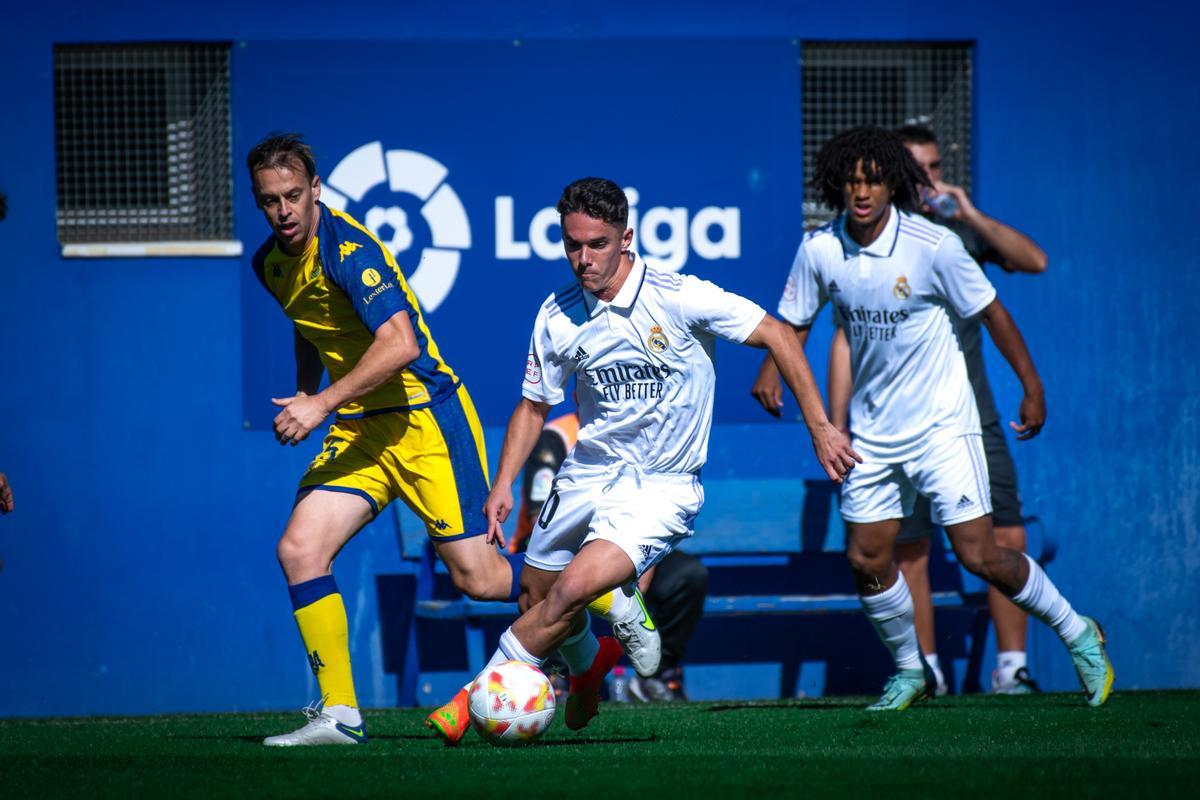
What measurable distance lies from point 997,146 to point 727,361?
1720 mm

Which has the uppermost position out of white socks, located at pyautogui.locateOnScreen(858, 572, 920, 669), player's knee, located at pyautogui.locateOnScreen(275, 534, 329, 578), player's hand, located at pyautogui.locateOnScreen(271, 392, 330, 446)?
player's hand, located at pyautogui.locateOnScreen(271, 392, 330, 446)

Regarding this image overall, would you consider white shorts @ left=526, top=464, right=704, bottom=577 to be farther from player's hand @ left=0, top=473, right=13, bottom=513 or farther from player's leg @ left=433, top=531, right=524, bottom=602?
player's hand @ left=0, top=473, right=13, bottom=513

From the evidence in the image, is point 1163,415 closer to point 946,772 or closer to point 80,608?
point 946,772

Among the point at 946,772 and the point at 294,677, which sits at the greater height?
the point at 946,772

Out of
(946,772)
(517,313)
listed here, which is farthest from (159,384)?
(946,772)

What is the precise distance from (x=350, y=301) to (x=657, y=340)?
1.06 meters

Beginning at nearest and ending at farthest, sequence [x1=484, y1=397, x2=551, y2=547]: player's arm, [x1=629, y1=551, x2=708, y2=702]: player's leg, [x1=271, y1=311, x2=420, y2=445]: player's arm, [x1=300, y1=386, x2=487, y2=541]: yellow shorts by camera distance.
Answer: [x1=271, y1=311, x2=420, y2=445]: player's arm
[x1=484, y1=397, x2=551, y2=547]: player's arm
[x1=300, y1=386, x2=487, y2=541]: yellow shorts
[x1=629, y1=551, x2=708, y2=702]: player's leg

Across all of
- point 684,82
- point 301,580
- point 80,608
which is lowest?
point 80,608

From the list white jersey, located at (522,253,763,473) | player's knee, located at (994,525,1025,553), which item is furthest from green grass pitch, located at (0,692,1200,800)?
white jersey, located at (522,253,763,473)

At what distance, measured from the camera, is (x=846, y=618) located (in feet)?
26.7

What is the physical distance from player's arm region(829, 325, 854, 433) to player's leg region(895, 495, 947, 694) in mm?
545

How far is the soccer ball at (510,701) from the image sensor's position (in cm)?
497

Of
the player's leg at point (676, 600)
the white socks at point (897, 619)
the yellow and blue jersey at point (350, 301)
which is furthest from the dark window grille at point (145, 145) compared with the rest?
the white socks at point (897, 619)

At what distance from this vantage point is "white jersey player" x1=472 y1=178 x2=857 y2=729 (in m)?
5.14
